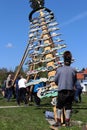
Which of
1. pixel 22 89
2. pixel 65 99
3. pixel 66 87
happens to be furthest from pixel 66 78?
pixel 22 89

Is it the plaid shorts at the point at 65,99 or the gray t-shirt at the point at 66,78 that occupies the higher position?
the gray t-shirt at the point at 66,78

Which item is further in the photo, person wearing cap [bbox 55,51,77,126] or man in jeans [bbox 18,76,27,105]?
man in jeans [bbox 18,76,27,105]

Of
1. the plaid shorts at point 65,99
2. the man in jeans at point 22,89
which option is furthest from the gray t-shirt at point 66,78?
the man in jeans at point 22,89

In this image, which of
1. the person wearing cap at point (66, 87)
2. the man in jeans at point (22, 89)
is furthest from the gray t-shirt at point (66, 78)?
the man in jeans at point (22, 89)

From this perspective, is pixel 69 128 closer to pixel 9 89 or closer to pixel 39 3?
pixel 39 3

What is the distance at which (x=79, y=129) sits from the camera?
10898mm

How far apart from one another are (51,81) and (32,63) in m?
3.94

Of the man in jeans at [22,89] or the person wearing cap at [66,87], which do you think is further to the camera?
the man in jeans at [22,89]

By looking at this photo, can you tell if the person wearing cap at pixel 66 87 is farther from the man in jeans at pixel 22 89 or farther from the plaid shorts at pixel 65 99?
the man in jeans at pixel 22 89

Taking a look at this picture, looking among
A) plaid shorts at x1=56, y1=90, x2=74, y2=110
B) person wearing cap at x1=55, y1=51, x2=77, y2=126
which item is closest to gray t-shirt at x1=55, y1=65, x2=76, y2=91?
person wearing cap at x1=55, y1=51, x2=77, y2=126

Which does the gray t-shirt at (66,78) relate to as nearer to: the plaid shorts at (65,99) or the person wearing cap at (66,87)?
the person wearing cap at (66,87)

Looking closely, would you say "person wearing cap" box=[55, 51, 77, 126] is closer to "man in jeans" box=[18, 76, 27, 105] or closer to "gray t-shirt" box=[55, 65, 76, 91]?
"gray t-shirt" box=[55, 65, 76, 91]

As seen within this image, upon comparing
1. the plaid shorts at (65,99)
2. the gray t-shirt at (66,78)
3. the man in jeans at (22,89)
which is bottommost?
the plaid shorts at (65,99)

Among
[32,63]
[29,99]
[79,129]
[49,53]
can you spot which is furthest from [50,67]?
[79,129]
